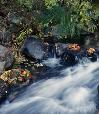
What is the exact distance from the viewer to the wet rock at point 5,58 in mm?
10250

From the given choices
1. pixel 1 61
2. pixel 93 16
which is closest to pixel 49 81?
pixel 1 61

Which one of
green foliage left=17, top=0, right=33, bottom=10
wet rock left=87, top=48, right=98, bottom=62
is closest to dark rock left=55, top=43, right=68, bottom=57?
wet rock left=87, top=48, right=98, bottom=62

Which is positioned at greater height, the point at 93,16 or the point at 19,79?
the point at 93,16

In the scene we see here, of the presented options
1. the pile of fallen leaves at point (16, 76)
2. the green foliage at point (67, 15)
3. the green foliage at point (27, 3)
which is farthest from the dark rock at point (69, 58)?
the green foliage at point (27, 3)

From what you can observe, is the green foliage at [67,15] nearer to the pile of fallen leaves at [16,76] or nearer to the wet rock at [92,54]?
the wet rock at [92,54]

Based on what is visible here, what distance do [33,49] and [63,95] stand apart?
86.5 inches

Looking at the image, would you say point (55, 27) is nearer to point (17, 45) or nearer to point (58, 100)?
point (17, 45)

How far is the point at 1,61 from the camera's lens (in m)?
10.3

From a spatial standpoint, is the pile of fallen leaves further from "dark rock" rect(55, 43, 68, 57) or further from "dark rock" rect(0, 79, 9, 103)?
"dark rock" rect(55, 43, 68, 57)

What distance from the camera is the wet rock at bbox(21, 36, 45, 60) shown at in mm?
11023

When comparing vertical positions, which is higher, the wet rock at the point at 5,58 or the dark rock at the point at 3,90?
the wet rock at the point at 5,58

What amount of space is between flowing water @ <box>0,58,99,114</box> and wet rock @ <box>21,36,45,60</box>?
0.49 metres

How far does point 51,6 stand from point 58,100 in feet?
13.5

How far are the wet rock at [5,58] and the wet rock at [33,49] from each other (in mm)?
503
